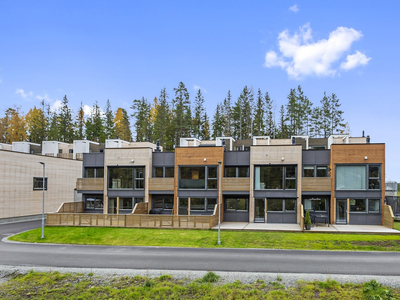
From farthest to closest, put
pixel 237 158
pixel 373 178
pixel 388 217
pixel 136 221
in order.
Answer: pixel 237 158 → pixel 373 178 → pixel 136 221 → pixel 388 217

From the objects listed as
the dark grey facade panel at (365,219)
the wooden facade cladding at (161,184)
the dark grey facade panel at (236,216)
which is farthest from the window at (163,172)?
the dark grey facade panel at (365,219)

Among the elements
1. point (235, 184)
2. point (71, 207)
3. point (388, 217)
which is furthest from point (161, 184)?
point (388, 217)

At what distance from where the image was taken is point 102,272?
1673 cm

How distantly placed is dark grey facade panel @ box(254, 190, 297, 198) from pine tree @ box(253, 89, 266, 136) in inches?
1521

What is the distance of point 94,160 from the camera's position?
36.6 m

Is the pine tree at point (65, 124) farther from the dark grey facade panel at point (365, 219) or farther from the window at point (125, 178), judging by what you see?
the dark grey facade panel at point (365, 219)

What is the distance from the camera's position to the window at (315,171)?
104 ft

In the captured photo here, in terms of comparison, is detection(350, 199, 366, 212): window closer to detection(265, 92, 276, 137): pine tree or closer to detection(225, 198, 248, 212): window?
detection(225, 198, 248, 212): window

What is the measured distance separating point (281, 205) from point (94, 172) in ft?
63.8

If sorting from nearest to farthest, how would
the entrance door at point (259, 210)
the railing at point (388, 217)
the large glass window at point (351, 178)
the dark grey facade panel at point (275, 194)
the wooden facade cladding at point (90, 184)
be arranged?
1. the railing at point (388, 217)
2. the large glass window at point (351, 178)
3. the dark grey facade panel at point (275, 194)
4. the entrance door at point (259, 210)
5. the wooden facade cladding at point (90, 184)

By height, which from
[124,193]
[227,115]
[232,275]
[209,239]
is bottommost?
[209,239]

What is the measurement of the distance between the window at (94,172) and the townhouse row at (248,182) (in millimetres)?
101

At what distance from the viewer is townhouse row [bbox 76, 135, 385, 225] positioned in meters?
30.5

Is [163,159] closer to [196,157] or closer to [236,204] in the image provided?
[196,157]
